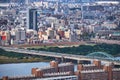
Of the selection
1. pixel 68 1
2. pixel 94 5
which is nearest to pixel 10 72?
pixel 94 5

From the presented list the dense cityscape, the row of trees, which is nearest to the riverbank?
the dense cityscape

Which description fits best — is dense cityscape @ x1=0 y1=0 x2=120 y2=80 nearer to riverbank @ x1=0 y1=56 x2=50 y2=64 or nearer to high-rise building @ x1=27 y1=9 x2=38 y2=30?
high-rise building @ x1=27 y1=9 x2=38 y2=30

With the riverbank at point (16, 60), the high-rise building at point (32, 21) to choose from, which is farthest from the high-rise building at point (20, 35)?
the riverbank at point (16, 60)

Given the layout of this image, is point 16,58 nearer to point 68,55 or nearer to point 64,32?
point 68,55

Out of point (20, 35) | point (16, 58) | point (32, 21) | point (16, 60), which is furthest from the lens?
point (32, 21)

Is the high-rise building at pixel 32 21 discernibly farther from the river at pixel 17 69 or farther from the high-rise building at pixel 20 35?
the river at pixel 17 69

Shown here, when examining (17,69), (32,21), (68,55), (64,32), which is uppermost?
(17,69)

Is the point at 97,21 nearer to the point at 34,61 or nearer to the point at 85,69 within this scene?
the point at 34,61

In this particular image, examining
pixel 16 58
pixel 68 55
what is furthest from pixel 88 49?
pixel 16 58
